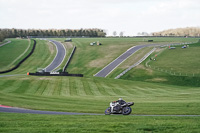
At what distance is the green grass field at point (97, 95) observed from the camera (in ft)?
73.2

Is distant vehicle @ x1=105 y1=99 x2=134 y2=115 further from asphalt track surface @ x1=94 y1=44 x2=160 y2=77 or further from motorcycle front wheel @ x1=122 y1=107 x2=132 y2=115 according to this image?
asphalt track surface @ x1=94 y1=44 x2=160 y2=77

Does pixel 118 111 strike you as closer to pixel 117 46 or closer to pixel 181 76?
pixel 181 76

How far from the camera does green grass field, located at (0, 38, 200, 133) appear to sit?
22297mm

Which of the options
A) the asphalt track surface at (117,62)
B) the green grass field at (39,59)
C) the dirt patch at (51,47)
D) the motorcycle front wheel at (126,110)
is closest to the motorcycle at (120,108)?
the motorcycle front wheel at (126,110)

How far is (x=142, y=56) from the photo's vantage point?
112375 mm

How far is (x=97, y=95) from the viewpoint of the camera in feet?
172

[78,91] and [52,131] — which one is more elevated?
[52,131]

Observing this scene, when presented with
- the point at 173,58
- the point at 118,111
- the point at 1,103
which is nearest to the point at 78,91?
the point at 1,103

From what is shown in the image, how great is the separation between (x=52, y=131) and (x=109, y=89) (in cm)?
4106

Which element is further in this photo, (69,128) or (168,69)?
(168,69)

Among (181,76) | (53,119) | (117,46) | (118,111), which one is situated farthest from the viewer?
(117,46)

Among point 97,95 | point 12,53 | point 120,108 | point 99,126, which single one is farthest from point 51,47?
point 99,126

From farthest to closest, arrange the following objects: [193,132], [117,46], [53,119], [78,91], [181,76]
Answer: [117,46]
[181,76]
[78,91]
[53,119]
[193,132]

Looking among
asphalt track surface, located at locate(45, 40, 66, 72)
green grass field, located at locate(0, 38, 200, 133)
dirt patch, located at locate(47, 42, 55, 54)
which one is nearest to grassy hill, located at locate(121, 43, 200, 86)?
green grass field, located at locate(0, 38, 200, 133)
